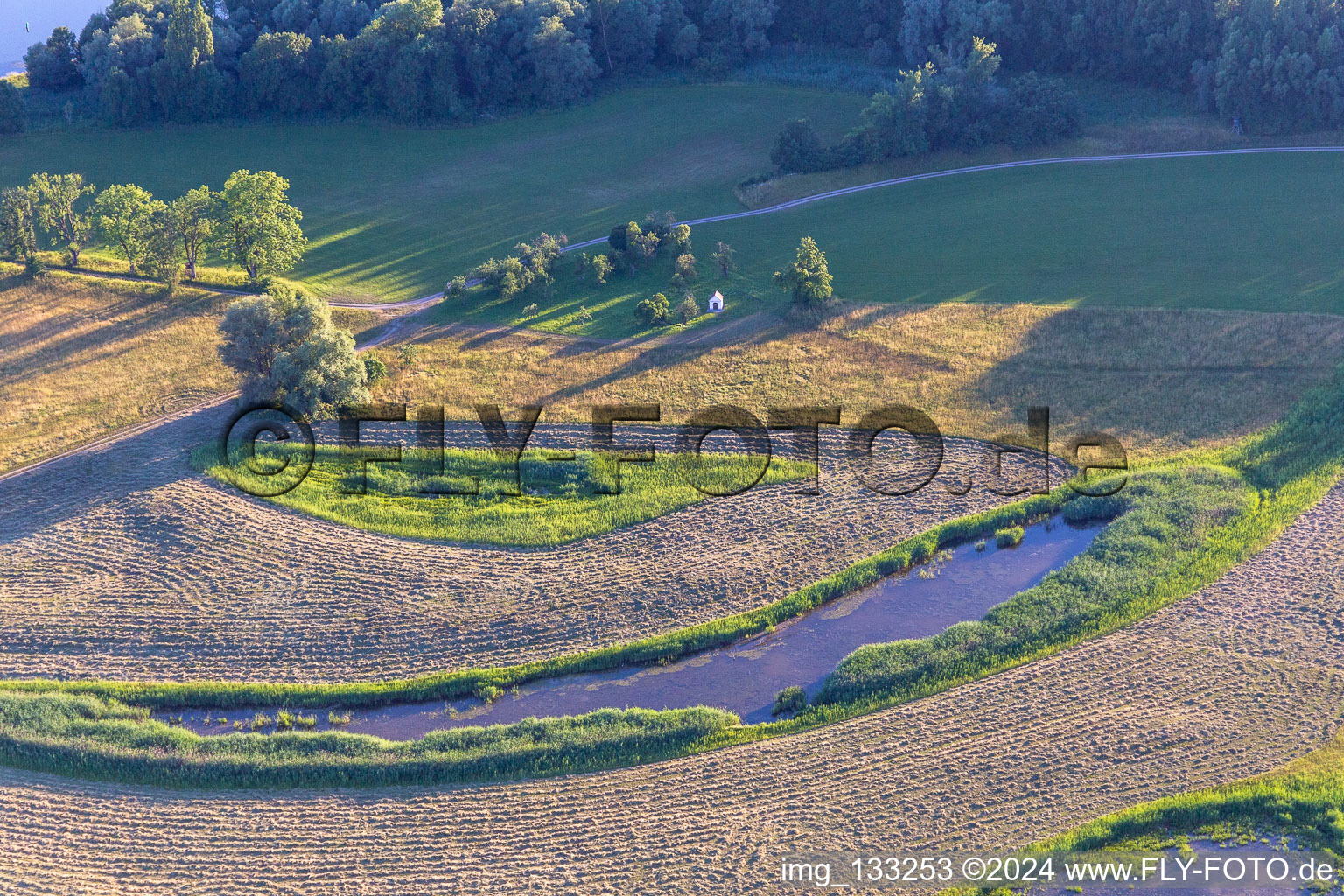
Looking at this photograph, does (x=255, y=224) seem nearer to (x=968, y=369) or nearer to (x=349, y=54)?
(x=349, y=54)

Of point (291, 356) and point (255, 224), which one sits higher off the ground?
point (255, 224)

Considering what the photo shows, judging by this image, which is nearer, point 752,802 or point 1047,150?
point 752,802

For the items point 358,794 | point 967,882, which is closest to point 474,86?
point 358,794


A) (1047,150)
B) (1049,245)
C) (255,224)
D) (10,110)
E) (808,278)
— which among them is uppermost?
(10,110)

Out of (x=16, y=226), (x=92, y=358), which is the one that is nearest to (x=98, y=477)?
(x=92, y=358)

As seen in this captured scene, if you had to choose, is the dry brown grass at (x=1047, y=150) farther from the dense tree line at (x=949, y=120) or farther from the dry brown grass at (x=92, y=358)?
the dry brown grass at (x=92, y=358)

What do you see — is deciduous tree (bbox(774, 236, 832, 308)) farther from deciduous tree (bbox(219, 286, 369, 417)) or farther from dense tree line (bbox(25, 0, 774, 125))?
dense tree line (bbox(25, 0, 774, 125))

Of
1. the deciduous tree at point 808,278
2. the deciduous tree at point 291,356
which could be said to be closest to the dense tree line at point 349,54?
the deciduous tree at point 808,278
